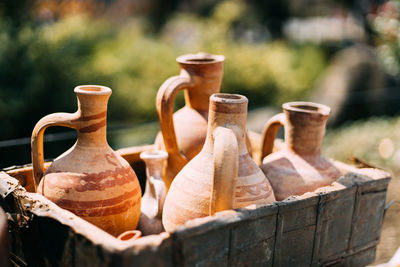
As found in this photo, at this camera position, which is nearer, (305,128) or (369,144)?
(305,128)

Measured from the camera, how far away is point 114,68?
632 cm

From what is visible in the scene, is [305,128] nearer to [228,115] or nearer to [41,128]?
[228,115]

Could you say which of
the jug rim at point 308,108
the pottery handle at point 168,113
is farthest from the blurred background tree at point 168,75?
the jug rim at point 308,108

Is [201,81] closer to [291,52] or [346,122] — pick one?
[346,122]

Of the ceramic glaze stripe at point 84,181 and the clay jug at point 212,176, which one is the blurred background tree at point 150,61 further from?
the clay jug at point 212,176

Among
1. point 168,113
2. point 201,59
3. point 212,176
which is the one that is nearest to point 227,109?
point 212,176

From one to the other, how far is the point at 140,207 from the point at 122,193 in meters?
0.19

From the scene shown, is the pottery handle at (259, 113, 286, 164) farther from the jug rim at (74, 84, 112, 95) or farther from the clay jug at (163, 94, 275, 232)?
the jug rim at (74, 84, 112, 95)

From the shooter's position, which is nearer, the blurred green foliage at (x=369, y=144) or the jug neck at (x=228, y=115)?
the jug neck at (x=228, y=115)

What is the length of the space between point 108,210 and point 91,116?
0.42 m

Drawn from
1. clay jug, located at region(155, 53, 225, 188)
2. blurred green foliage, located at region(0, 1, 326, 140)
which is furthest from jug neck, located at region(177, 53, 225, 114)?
blurred green foliage, located at region(0, 1, 326, 140)

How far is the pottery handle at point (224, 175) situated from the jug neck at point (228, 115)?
0.16 meters

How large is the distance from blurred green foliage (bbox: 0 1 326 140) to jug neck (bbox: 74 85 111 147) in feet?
10.0

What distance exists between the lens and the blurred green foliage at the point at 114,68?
4707mm
